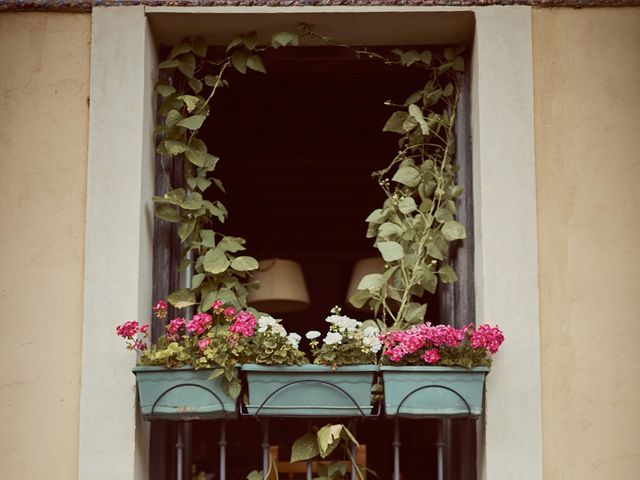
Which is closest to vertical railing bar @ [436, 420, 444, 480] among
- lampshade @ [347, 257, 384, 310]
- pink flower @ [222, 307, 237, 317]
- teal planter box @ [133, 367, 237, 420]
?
teal planter box @ [133, 367, 237, 420]

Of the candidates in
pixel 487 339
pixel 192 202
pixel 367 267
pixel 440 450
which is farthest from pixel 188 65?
pixel 367 267

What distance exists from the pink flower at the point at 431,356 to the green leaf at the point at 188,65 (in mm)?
1458

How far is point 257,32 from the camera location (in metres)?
4.17

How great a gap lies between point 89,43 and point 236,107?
288 centimetres

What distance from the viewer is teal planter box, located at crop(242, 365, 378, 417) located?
3.58 m

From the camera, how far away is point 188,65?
13.6 ft

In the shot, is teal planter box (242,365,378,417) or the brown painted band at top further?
the brown painted band at top

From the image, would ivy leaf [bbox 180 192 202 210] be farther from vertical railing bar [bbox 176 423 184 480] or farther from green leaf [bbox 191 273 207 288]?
vertical railing bar [bbox 176 423 184 480]

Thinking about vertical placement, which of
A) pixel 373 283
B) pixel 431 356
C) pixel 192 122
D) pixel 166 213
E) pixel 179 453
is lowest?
pixel 179 453

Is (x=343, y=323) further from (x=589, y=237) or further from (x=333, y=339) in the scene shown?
(x=589, y=237)

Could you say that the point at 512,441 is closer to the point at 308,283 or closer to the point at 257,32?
the point at 257,32

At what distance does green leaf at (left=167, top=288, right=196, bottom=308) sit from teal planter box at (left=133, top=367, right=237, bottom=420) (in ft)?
1.24

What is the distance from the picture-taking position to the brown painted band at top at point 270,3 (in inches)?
156

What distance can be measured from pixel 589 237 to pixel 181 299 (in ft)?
4.96
